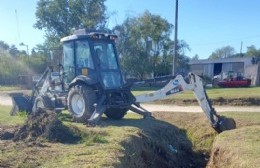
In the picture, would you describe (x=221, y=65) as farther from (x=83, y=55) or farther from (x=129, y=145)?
(x=129, y=145)

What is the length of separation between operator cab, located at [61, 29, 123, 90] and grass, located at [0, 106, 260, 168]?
1.43m

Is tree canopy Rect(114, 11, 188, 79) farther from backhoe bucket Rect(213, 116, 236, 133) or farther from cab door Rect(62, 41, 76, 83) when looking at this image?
backhoe bucket Rect(213, 116, 236, 133)

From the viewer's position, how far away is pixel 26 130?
8438 mm

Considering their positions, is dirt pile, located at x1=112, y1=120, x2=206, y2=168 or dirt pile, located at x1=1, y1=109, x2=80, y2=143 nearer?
dirt pile, located at x1=112, y1=120, x2=206, y2=168

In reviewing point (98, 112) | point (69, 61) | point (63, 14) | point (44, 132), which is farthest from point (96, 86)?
point (63, 14)

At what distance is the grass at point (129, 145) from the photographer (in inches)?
252

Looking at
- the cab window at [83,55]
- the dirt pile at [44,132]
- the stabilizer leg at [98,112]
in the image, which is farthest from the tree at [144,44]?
the dirt pile at [44,132]

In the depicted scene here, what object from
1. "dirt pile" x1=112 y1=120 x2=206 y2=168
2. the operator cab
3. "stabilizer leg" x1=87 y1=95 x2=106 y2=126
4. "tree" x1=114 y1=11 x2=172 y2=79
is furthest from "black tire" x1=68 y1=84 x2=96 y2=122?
"tree" x1=114 y1=11 x2=172 y2=79

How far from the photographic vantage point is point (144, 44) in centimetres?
4300

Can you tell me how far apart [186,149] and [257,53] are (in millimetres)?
89788

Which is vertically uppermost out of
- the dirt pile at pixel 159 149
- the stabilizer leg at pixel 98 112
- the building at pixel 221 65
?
the building at pixel 221 65

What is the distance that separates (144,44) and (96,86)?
32.5 m

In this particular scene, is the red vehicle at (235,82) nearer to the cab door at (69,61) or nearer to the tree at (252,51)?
the cab door at (69,61)

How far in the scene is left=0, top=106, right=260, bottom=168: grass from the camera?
639 centimetres
